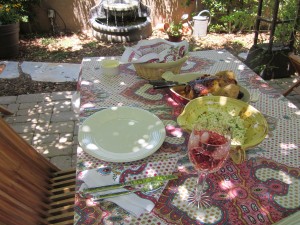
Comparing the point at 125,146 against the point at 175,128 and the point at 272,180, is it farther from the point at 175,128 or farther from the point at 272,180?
the point at 272,180

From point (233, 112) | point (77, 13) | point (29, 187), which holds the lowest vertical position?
point (77, 13)

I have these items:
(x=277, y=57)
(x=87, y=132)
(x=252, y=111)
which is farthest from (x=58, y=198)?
(x=277, y=57)

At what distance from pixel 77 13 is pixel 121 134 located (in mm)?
5569

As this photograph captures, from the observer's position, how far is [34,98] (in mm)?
3793

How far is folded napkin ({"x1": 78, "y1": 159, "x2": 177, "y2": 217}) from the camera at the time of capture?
1.02 meters

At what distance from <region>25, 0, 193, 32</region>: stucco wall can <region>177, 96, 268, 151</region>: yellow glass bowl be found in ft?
17.8

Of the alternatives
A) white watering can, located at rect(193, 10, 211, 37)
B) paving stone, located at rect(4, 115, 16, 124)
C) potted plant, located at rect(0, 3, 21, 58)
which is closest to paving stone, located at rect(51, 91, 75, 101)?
paving stone, located at rect(4, 115, 16, 124)

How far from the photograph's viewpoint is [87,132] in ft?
4.47

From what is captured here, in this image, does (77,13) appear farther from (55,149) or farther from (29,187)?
(29,187)

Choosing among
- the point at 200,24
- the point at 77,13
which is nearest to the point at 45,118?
the point at 77,13

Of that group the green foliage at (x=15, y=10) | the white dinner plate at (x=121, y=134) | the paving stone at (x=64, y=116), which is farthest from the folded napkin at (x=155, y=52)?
the green foliage at (x=15, y=10)

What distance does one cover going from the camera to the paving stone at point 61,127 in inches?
123

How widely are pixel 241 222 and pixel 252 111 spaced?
554 mm

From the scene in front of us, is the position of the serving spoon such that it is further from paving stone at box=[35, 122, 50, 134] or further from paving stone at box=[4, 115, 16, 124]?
paving stone at box=[4, 115, 16, 124]
